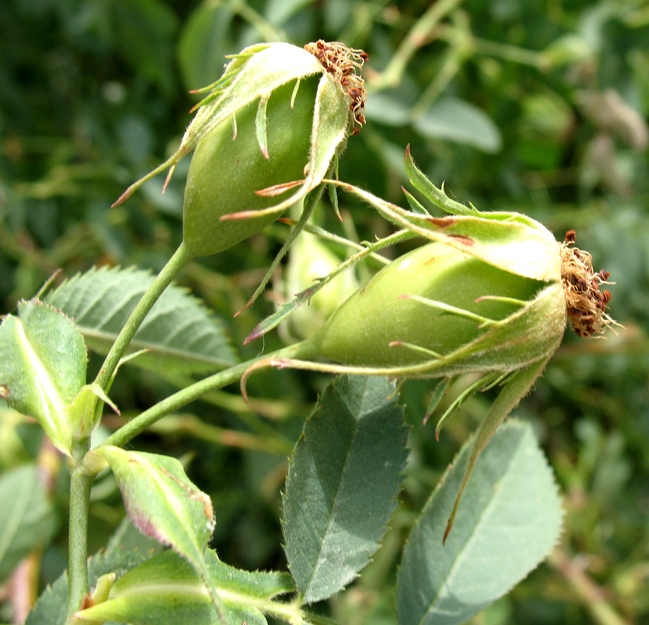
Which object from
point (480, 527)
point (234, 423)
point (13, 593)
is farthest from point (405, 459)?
point (234, 423)

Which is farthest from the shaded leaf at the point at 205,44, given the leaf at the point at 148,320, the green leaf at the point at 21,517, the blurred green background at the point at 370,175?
the green leaf at the point at 21,517

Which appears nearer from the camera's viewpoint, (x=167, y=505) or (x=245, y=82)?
(x=167, y=505)

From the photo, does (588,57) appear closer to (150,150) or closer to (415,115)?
(415,115)

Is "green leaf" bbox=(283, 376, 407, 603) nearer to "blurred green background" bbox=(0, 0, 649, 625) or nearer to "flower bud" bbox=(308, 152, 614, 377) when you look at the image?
"flower bud" bbox=(308, 152, 614, 377)

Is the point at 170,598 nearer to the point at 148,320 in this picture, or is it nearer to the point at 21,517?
the point at 148,320

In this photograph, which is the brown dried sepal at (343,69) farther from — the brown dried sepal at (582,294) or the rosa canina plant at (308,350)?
the brown dried sepal at (582,294)

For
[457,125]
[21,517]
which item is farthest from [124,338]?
[457,125]
